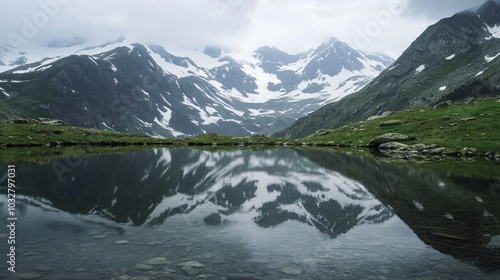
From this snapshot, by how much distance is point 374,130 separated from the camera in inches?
5217

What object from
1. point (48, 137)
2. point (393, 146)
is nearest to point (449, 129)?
point (393, 146)

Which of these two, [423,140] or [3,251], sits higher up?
[423,140]

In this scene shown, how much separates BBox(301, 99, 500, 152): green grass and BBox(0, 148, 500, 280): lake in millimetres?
48017

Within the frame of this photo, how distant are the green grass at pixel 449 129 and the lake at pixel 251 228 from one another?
48017 millimetres

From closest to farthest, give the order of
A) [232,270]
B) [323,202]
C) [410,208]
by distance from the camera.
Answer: [232,270] → [410,208] → [323,202]

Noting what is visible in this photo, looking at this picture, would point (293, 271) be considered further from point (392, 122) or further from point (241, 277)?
point (392, 122)

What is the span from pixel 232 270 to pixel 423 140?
94.6 metres

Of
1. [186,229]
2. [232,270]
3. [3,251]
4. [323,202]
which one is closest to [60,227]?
[3,251]

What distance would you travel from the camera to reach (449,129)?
10219 cm

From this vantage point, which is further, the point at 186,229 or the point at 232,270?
the point at 186,229

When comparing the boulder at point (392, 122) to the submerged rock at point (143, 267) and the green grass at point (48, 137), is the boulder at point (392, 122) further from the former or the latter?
the submerged rock at point (143, 267)

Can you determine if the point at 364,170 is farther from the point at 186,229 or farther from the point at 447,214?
the point at 186,229

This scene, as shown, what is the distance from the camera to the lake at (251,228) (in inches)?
584

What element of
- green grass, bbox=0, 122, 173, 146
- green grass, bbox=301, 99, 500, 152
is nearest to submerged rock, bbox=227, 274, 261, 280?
green grass, bbox=301, 99, 500, 152
